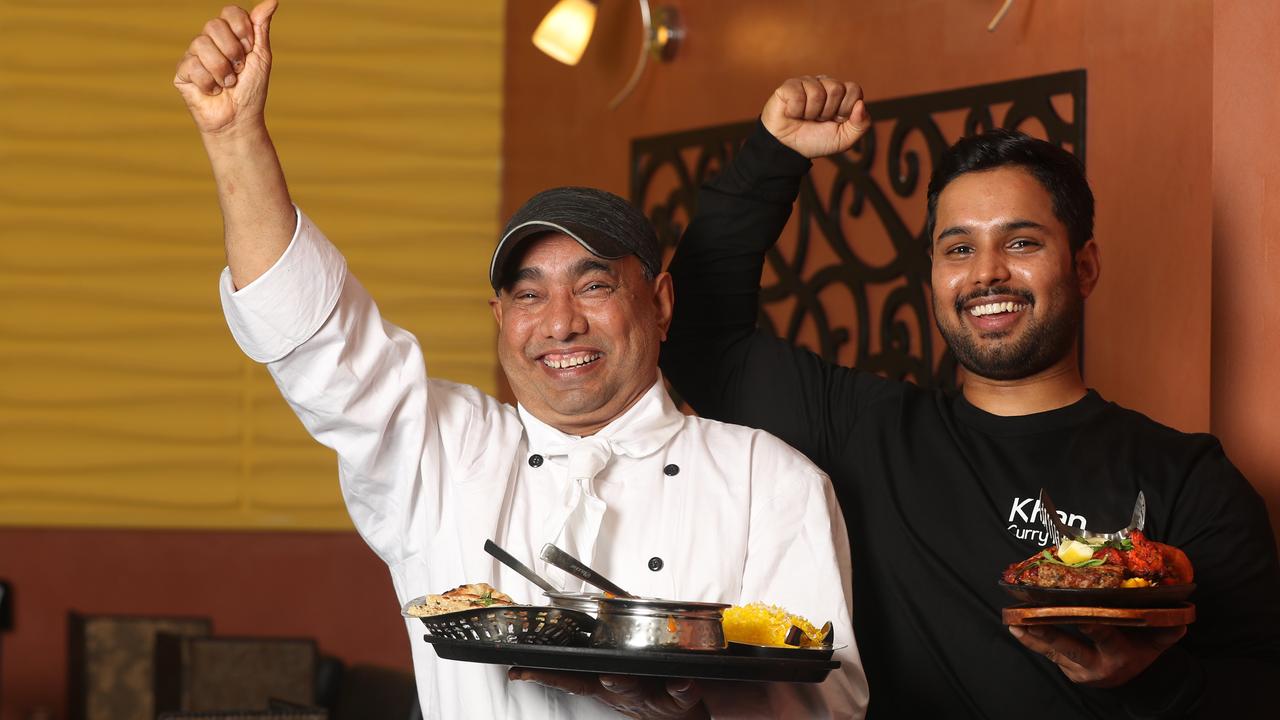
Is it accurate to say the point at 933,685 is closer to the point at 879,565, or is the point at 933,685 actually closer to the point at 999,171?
the point at 879,565

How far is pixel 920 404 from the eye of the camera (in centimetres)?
233

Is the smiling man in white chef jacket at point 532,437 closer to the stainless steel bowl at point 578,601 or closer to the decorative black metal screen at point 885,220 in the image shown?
the stainless steel bowl at point 578,601

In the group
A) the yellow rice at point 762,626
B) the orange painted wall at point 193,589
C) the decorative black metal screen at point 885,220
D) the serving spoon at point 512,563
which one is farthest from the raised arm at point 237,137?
the orange painted wall at point 193,589

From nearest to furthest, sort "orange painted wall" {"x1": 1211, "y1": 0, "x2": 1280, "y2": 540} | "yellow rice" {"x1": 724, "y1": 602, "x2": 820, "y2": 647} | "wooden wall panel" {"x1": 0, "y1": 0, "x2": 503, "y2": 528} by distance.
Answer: "yellow rice" {"x1": 724, "y1": 602, "x2": 820, "y2": 647} < "orange painted wall" {"x1": 1211, "y1": 0, "x2": 1280, "y2": 540} < "wooden wall panel" {"x1": 0, "y1": 0, "x2": 503, "y2": 528}

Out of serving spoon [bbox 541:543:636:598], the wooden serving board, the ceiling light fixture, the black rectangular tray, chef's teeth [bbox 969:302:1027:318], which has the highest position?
the ceiling light fixture

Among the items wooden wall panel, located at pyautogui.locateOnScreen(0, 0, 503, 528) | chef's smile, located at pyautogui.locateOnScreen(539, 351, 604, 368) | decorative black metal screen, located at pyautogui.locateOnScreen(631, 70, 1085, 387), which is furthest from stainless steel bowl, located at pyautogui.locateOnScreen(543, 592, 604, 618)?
wooden wall panel, located at pyautogui.locateOnScreen(0, 0, 503, 528)

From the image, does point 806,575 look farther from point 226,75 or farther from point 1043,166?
point 226,75

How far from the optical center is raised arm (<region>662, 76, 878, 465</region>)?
2.39 metres

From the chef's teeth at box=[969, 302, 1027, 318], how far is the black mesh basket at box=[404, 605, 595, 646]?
0.88 metres

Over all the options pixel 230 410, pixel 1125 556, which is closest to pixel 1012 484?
pixel 1125 556

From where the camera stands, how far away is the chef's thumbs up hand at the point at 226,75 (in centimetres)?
178

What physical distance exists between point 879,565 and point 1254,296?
941mm

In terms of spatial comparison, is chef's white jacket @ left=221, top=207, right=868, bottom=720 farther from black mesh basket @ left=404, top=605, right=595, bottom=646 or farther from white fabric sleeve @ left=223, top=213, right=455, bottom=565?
black mesh basket @ left=404, top=605, right=595, bottom=646

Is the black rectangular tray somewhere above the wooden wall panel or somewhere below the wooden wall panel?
below
